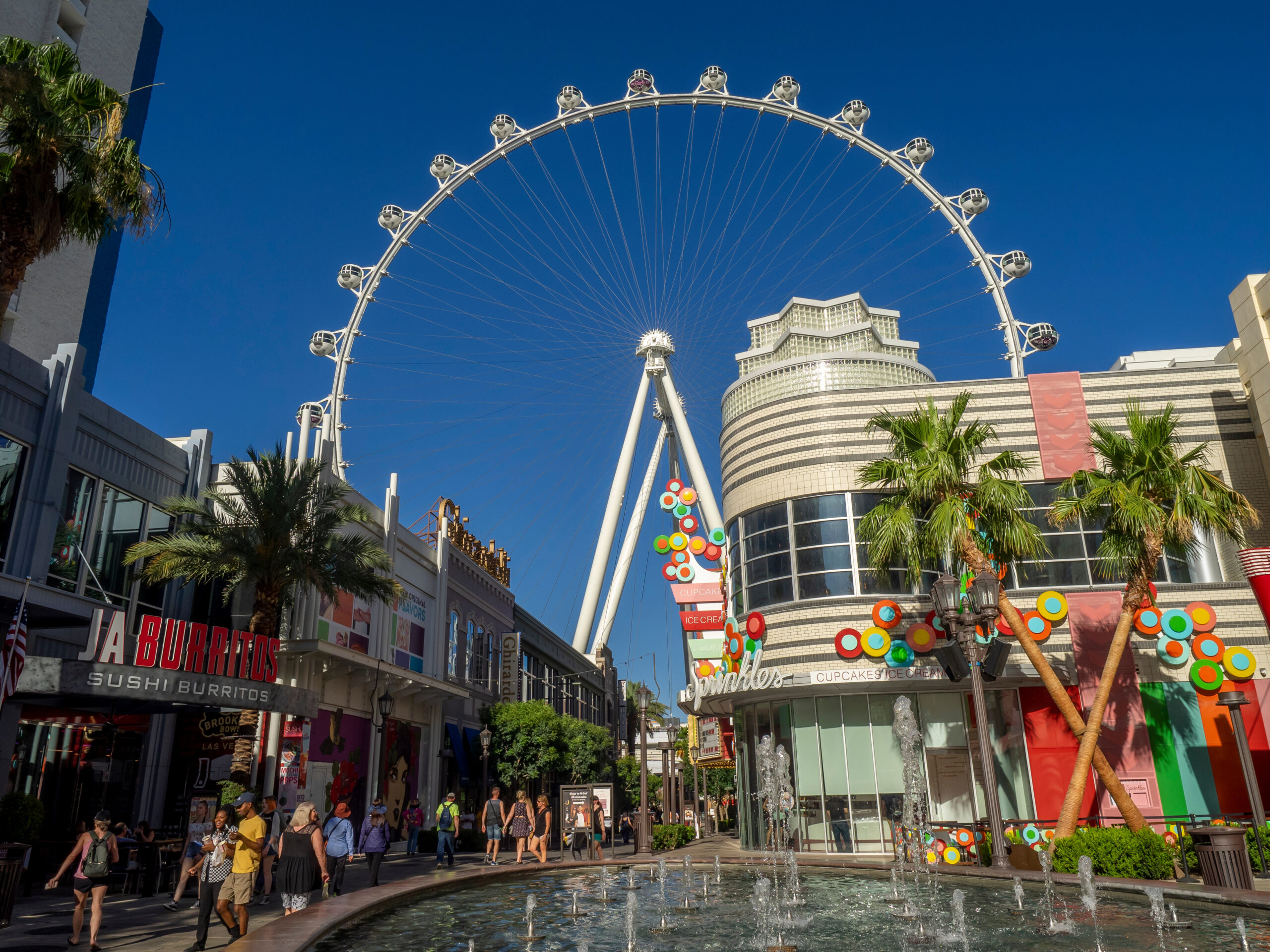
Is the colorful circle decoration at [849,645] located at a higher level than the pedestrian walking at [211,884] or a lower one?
higher

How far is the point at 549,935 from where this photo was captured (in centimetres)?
1275

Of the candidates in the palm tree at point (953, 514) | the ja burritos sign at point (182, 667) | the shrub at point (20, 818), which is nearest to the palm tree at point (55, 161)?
the ja burritos sign at point (182, 667)

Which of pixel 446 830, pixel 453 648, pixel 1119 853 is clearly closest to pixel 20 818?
pixel 446 830

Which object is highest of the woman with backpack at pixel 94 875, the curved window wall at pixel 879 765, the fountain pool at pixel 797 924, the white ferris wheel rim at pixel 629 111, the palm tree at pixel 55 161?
the white ferris wheel rim at pixel 629 111

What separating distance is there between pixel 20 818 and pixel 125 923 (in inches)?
266

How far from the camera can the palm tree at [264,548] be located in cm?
2366

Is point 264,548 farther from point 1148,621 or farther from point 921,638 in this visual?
point 1148,621

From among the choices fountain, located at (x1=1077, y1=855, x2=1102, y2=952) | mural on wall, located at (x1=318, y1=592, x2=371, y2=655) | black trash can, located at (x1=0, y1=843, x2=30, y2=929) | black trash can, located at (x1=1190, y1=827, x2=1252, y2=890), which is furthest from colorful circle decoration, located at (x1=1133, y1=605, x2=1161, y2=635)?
black trash can, located at (x1=0, y1=843, x2=30, y2=929)

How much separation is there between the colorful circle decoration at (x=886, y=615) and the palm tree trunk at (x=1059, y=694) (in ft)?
14.5

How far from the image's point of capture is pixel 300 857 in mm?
12750

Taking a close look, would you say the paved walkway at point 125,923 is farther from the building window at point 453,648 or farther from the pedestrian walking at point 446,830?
the building window at point 453,648

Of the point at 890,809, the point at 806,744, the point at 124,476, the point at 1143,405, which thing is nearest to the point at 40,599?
the point at 124,476

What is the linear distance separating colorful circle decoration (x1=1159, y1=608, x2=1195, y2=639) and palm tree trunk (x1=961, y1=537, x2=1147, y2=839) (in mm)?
6490

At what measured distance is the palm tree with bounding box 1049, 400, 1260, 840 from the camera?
68.9 ft
